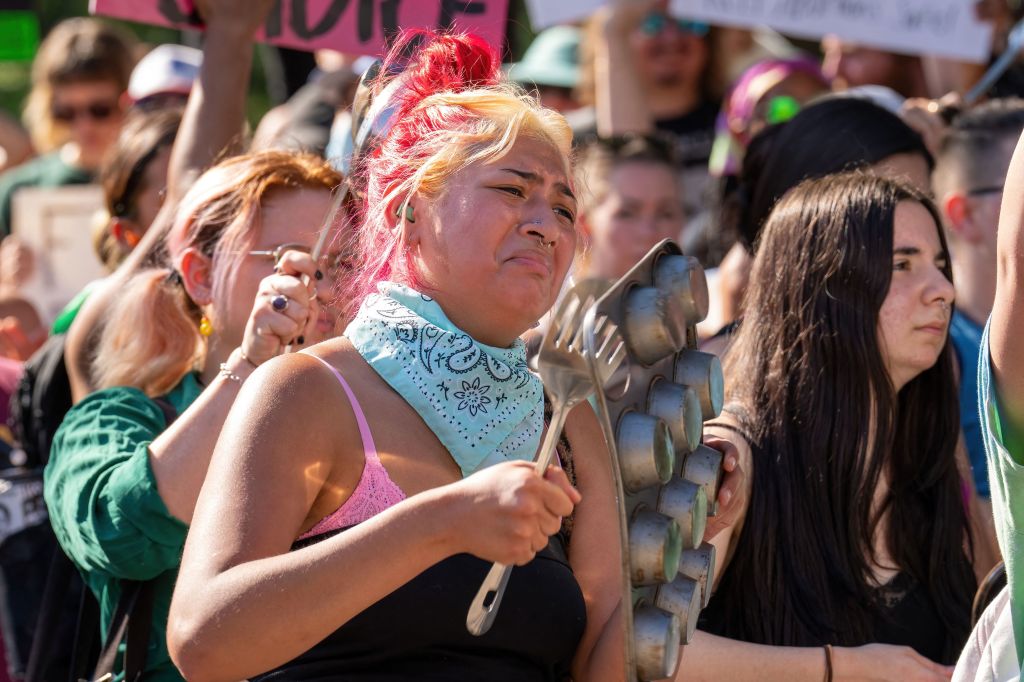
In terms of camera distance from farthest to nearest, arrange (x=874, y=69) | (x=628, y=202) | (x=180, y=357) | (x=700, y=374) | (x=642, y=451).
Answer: (x=874, y=69) < (x=628, y=202) < (x=180, y=357) < (x=700, y=374) < (x=642, y=451)

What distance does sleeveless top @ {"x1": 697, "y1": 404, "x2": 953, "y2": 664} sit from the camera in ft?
9.16

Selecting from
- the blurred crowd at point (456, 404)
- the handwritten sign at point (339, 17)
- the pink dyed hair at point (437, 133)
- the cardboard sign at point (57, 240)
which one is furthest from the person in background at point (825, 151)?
the cardboard sign at point (57, 240)

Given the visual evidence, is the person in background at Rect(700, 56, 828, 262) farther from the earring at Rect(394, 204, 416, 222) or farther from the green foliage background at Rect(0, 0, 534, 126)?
the green foliage background at Rect(0, 0, 534, 126)

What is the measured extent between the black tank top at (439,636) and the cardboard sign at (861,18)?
109 inches

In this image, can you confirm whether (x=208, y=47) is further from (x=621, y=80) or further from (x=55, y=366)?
(x=621, y=80)

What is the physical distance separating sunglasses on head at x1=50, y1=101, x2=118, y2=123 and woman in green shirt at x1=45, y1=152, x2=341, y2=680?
2685 mm

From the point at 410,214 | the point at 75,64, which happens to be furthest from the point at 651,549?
the point at 75,64

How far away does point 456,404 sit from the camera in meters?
2.12

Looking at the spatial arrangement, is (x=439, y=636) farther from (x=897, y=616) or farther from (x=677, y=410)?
(x=897, y=616)

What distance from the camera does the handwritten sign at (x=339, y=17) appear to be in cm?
345

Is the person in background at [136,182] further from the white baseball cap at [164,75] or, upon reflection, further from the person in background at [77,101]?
the person in background at [77,101]

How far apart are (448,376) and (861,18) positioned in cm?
297

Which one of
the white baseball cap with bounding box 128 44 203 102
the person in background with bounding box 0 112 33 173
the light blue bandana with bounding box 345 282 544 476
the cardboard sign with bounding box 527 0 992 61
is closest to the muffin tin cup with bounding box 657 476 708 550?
the light blue bandana with bounding box 345 282 544 476

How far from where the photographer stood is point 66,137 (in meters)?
5.83
